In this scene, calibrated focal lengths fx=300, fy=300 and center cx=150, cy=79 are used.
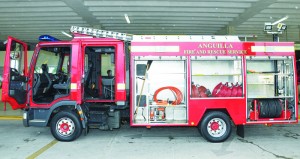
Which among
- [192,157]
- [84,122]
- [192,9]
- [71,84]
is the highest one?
[192,9]

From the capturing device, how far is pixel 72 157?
5871 millimetres

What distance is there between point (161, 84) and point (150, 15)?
236 inches

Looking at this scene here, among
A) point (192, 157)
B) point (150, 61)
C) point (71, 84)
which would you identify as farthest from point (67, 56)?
point (192, 157)

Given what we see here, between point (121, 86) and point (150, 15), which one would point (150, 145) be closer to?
point (121, 86)

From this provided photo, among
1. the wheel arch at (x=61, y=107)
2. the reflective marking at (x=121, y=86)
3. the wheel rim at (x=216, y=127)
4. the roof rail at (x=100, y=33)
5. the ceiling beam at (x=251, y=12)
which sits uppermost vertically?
the ceiling beam at (x=251, y=12)

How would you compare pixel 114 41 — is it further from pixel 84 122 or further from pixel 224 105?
pixel 224 105

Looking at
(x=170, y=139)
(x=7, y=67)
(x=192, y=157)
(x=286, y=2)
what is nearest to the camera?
(x=192, y=157)

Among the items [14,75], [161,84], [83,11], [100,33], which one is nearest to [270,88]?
[161,84]

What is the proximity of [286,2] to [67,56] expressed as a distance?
8.09 meters

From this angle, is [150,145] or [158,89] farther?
[158,89]

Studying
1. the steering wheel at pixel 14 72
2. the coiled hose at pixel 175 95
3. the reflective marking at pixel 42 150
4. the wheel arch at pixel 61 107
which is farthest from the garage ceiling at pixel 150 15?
the reflective marking at pixel 42 150

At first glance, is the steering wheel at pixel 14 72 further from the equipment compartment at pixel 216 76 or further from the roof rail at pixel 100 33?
the equipment compartment at pixel 216 76

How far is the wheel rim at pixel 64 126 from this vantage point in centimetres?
705

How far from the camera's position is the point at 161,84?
736cm
